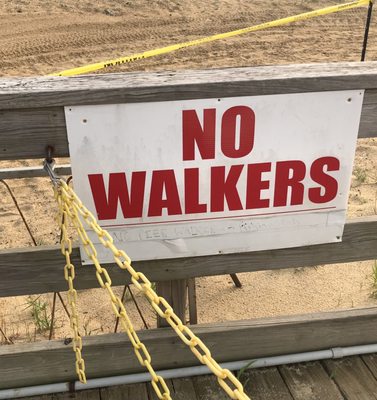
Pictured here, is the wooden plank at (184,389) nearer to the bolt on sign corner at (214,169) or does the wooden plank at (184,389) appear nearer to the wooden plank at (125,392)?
the wooden plank at (125,392)

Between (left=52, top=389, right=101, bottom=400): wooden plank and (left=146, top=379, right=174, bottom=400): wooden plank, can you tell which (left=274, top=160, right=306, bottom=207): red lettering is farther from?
(left=52, top=389, right=101, bottom=400): wooden plank

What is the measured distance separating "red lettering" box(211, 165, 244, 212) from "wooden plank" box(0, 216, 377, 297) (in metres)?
0.27

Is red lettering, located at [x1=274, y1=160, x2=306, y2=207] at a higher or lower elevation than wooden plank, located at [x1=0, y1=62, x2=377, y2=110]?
lower

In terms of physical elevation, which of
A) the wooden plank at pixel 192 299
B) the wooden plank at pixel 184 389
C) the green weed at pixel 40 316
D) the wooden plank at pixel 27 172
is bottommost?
the green weed at pixel 40 316

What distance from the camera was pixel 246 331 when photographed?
8.65 ft

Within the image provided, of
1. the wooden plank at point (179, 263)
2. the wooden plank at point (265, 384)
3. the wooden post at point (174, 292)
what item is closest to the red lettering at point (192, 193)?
the wooden plank at point (179, 263)

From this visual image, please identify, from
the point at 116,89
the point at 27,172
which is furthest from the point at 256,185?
the point at 27,172

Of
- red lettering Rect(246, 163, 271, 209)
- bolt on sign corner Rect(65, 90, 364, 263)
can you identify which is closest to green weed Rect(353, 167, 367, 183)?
bolt on sign corner Rect(65, 90, 364, 263)

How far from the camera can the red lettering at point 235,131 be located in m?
2.10

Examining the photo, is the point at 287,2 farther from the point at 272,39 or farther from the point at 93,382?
the point at 93,382

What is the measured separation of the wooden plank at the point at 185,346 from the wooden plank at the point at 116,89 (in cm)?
93

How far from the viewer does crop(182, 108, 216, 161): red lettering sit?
2.08m

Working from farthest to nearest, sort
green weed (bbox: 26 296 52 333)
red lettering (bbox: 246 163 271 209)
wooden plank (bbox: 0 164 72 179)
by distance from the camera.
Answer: green weed (bbox: 26 296 52 333), wooden plank (bbox: 0 164 72 179), red lettering (bbox: 246 163 271 209)

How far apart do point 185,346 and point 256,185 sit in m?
0.85
